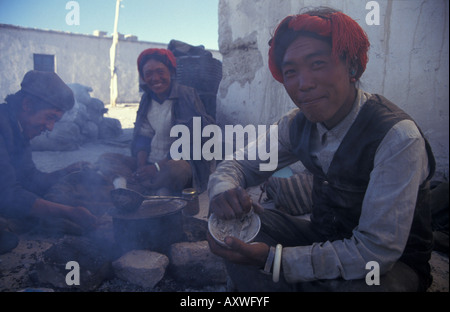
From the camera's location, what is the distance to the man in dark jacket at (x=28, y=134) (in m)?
2.61

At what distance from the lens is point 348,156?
1446mm

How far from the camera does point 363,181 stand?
1.44 metres

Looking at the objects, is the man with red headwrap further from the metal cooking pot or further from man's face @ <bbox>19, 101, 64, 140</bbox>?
man's face @ <bbox>19, 101, 64, 140</bbox>

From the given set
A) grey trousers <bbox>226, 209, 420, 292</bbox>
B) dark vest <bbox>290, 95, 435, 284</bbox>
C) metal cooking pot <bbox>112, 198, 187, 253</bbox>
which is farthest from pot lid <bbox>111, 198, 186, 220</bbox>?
dark vest <bbox>290, 95, 435, 284</bbox>

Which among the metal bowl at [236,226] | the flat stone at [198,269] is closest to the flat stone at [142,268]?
the flat stone at [198,269]

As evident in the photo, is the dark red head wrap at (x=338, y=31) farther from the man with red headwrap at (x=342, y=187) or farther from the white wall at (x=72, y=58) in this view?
the white wall at (x=72, y=58)

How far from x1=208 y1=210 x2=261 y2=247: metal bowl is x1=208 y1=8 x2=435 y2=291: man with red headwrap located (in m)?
0.05

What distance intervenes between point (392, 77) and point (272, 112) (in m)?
1.54

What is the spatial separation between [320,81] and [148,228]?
169 cm

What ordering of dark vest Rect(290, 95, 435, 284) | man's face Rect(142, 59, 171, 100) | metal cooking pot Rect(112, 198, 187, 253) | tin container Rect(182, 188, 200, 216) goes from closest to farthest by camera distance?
dark vest Rect(290, 95, 435, 284) < metal cooking pot Rect(112, 198, 187, 253) < tin container Rect(182, 188, 200, 216) < man's face Rect(142, 59, 171, 100)

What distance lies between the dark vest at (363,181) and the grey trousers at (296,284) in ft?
0.46

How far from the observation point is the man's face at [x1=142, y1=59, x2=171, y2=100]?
12.9 ft
